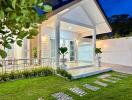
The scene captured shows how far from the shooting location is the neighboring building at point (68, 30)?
12.1 metres

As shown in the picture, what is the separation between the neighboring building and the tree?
31.8 ft

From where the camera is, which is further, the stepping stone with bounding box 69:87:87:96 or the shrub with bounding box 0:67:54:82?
the shrub with bounding box 0:67:54:82

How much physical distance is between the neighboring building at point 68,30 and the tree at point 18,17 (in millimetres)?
9680

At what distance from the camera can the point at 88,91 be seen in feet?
26.8

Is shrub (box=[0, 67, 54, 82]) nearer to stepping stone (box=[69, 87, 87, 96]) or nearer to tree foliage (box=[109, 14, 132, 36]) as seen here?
stepping stone (box=[69, 87, 87, 96])

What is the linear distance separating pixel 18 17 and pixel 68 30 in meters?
16.0

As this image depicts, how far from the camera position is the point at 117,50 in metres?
20.4

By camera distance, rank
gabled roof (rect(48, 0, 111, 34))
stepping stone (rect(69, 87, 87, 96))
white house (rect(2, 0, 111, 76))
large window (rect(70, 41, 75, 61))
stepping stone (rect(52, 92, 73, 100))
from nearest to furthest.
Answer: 1. stepping stone (rect(52, 92, 73, 100))
2. stepping stone (rect(69, 87, 87, 96))
3. white house (rect(2, 0, 111, 76))
4. gabled roof (rect(48, 0, 111, 34))
5. large window (rect(70, 41, 75, 61))

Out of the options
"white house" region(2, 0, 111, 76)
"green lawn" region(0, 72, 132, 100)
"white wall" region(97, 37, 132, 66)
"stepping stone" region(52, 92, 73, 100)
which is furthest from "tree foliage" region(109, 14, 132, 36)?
"stepping stone" region(52, 92, 73, 100)

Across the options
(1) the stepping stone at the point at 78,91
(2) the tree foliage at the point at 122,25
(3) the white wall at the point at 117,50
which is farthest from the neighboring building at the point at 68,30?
(2) the tree foliage at the point at 122,25

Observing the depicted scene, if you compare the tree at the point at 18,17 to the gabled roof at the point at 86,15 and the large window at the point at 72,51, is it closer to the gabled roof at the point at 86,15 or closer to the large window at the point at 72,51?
the gabled roof at the point at 86,15

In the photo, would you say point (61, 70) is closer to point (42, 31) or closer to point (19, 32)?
point (42, 31)

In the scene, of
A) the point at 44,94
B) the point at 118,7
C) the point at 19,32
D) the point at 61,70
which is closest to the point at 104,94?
the point at 44,94

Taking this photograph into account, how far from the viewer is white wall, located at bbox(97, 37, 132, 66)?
62.2 ft
